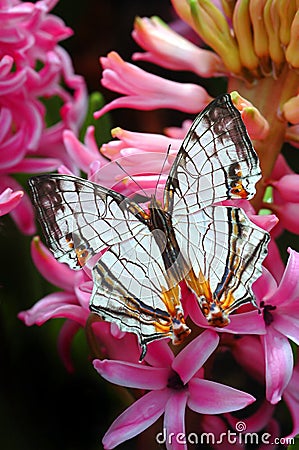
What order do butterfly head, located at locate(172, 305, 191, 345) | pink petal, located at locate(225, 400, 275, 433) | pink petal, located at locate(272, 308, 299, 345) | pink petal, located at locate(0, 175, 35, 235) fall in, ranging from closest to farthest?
butterfly head, located at locate(172, 305, 191, 345) → pink petal, located at locate(272, 308, 299, 345) → pink petal, located at locate(225, 400, 275, 433) → pink petal, located at locate(0, 175, 35, 235)

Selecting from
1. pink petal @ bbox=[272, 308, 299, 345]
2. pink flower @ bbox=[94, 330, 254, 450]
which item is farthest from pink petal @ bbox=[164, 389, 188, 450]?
pink petal @ bbox=[272, 308, 299, 345]

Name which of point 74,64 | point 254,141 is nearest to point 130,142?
point 254,141

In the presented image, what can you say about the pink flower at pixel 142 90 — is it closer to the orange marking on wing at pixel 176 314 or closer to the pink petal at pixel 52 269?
the pink petal at pixel 52 269

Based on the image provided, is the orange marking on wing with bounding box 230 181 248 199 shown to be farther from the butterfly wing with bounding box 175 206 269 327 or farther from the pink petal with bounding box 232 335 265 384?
the pink petal with bounding box 232 335 265 384

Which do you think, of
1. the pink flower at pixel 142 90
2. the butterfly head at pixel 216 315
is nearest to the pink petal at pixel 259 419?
the butterfly head at pixel 216 315

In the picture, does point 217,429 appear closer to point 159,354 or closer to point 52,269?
point 159,354

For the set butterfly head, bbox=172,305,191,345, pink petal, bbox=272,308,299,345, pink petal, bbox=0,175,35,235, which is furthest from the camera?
pink petal, bbox=0,175,35,235
